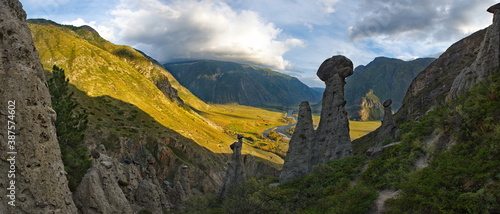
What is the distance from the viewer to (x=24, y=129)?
1350 cm

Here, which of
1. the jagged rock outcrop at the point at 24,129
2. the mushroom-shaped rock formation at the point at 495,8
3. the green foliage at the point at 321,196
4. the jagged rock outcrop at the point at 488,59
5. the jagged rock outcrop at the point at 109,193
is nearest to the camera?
the jagged rock outcrop at the point at 24,129

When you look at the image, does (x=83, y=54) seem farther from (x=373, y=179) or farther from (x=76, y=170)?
(x=373, y=179)

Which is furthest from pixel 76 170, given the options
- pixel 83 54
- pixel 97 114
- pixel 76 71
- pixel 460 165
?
pixel 83 54

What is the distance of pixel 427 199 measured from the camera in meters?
12.4

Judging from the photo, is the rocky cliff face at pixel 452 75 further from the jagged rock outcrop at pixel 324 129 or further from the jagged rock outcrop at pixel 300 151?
the jagged rock outcrop at pixel 300 151

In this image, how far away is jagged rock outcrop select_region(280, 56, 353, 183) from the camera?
35188mm

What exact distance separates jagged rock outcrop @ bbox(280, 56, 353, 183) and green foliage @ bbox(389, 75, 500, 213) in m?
16.9

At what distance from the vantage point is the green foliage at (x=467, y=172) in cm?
1083

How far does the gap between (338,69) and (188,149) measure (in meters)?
51.2

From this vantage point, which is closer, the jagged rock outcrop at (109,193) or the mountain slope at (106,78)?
the jagged rock outcrop at (109,193)

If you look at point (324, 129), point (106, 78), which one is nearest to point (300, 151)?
point (324, 129)

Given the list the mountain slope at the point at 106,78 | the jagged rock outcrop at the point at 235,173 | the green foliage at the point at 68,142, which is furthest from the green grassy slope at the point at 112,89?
the green foliage at the point at 68,142

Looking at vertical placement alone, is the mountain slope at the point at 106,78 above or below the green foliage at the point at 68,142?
above

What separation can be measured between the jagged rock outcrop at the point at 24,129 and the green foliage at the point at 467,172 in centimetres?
1941
